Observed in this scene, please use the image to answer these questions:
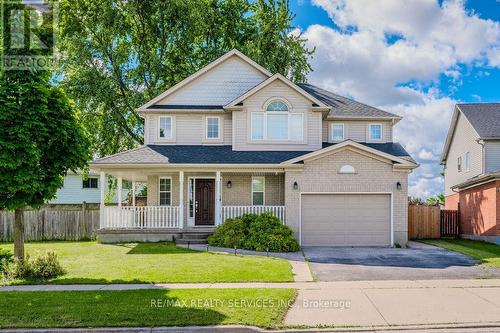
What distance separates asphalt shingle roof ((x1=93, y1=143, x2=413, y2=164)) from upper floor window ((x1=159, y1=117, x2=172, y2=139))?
0.72 m

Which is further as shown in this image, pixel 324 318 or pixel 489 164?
pixel 489 164

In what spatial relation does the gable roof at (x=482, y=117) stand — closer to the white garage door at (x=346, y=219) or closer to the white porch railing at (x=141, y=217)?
the white garage door at (x=346, y=219)

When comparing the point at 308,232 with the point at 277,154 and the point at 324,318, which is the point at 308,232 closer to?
the point at 277,154

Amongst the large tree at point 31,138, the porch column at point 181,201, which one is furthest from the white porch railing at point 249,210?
the large tree at point 31,138

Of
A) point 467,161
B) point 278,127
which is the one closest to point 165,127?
point 278,127

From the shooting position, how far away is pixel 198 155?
2111 cm

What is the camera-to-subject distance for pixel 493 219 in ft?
70.4

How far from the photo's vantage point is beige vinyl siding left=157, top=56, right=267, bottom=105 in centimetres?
2322

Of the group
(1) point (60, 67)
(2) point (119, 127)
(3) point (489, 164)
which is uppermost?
(1) point (60, 67)

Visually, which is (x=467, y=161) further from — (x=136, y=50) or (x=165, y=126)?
(x=136, y=50)

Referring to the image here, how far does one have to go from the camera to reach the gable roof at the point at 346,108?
23.2m

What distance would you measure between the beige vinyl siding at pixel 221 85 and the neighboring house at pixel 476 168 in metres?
12.7

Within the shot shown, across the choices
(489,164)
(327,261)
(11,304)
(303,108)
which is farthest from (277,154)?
(11,304)

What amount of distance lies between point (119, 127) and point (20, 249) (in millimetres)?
16645
